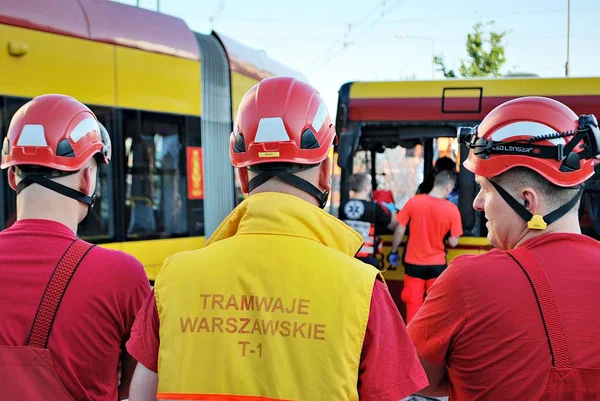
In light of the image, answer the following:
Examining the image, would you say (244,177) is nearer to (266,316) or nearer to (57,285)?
(266,316)

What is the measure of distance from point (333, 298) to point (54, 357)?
38.2 inches

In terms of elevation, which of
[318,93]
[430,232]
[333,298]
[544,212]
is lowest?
[430,232]

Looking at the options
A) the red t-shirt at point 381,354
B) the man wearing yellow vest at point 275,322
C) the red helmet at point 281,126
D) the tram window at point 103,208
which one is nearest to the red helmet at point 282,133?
the red helmet at point 281,126

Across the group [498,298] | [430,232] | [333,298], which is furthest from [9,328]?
[430,232]

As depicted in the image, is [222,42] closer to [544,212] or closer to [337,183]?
[337,183]

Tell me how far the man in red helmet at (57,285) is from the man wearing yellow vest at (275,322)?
0.39 meters

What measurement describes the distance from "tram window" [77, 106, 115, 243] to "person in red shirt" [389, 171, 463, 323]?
3163mm

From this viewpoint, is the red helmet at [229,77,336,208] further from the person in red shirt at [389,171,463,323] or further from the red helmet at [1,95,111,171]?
the person in red shirt at [389,171,463,323]

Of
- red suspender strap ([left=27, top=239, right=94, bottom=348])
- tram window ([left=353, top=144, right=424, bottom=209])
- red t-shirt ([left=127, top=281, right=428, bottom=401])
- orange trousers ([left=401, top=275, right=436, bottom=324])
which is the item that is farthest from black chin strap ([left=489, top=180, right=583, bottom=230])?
tram window ([left=353, top=144, right=424, bottom=209])

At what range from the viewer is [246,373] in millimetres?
1521

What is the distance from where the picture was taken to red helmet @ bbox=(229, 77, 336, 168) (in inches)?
69.0

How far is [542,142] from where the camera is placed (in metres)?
1.93

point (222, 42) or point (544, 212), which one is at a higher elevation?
point (222, 42)

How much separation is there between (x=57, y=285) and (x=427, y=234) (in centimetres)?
477
